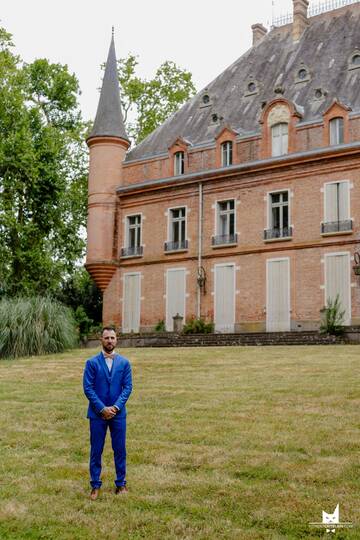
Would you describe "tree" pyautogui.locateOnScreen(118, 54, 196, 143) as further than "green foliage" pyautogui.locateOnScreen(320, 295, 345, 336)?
Yes

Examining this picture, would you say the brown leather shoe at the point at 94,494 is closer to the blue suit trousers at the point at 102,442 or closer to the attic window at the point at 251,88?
the blue suit trousers at the point at 102,442

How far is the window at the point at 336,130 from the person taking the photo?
2717 centimetres

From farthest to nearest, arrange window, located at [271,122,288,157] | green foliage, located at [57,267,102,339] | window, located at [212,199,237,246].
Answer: green foliage, located at [57,267,102,339]
window, located at [212,199,237,246]
window, located at [271,122,288,157]

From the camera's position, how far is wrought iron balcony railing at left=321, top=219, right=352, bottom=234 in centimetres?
2636

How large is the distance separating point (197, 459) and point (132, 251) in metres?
24.1

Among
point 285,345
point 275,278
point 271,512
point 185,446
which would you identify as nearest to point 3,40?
point 275,278

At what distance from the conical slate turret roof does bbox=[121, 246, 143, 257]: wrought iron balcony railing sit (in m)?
4.97

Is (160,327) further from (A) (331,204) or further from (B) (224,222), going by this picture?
(A) (331,204)

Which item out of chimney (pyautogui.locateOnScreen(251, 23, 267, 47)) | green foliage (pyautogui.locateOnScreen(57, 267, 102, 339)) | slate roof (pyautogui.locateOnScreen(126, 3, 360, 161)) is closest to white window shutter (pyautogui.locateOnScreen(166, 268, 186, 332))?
slate roof (pyautogui.locateOnScreen(126, 3, 360, 161))

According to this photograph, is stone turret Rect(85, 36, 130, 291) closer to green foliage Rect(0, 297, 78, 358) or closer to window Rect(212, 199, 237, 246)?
window Rect(212, 199, 237, 246)

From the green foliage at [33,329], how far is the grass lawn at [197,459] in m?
6.64

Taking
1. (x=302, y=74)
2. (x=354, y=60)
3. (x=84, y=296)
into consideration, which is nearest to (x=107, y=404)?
(x=354, y=60)

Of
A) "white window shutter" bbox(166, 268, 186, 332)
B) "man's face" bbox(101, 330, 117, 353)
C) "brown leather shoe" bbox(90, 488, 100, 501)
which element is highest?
"white window shutter" bbox(166, 268, 186, 332)

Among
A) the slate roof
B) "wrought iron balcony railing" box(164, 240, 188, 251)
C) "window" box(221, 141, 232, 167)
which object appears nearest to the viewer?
the slate roof
